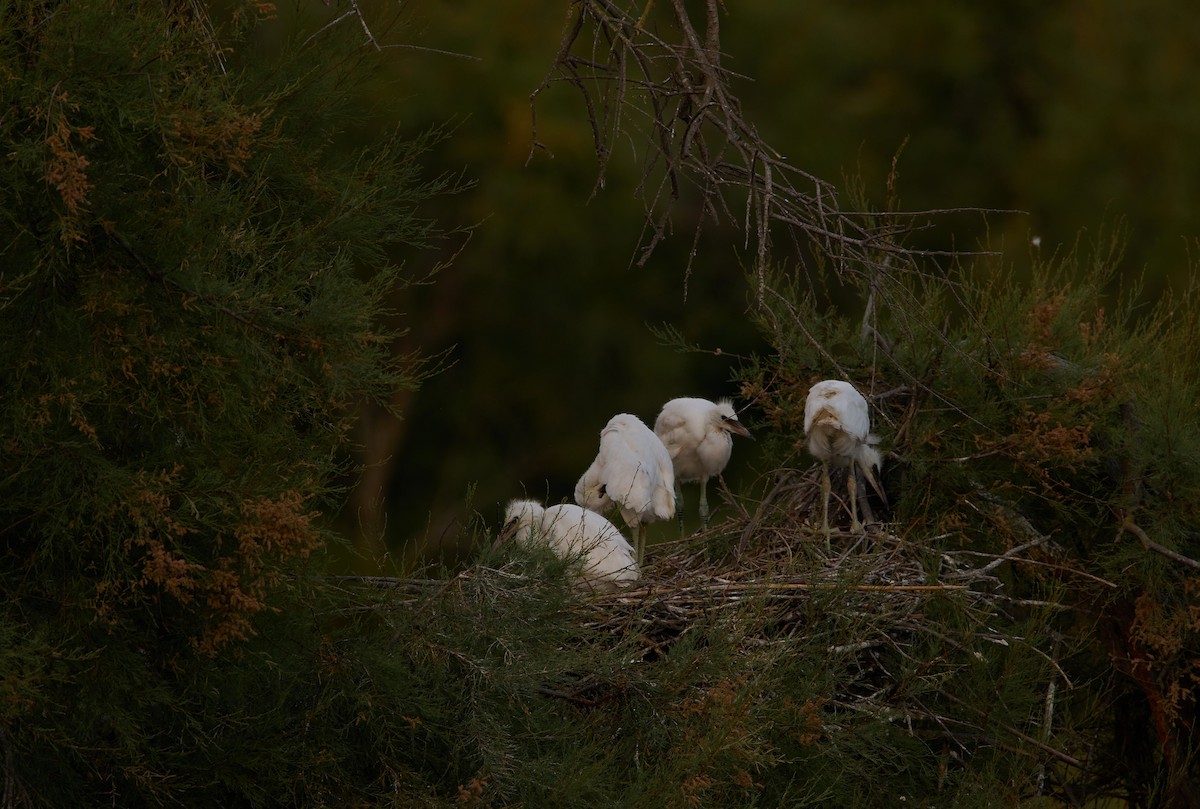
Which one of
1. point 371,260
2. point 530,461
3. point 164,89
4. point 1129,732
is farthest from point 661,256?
point 164,89

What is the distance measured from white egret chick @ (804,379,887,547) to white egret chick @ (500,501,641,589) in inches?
28.6

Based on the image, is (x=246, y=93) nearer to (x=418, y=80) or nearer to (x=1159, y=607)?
(x=1159, y=607)

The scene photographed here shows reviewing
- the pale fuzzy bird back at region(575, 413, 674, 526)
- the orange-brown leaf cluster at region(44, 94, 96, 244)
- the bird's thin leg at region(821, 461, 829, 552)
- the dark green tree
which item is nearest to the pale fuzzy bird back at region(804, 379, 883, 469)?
the bird's thin leg at region(821, 461, 829, 552)

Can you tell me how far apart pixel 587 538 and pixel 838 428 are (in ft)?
3.01

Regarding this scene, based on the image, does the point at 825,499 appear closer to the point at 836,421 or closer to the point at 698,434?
the point at 836,421

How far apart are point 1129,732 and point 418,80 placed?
1189 centimetres

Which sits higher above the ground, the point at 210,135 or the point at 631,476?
the point at 210,135

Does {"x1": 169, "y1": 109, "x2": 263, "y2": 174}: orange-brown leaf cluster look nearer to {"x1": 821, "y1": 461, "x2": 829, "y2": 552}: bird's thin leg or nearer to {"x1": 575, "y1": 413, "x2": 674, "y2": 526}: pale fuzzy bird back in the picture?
{"x1": 575, "y1": 413, "x2": 674, "y2": 526}: pale fuzzy bird back

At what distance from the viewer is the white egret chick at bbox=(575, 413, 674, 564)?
6.31 meters

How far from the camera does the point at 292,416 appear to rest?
4.76 m

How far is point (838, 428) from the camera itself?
581 cm

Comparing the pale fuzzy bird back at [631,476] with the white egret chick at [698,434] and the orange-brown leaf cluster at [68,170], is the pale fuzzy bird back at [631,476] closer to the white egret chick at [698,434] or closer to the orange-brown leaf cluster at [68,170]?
the white egret chick at [698,434]

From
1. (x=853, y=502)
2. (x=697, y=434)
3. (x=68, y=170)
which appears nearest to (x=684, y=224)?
(x=697, y=434)

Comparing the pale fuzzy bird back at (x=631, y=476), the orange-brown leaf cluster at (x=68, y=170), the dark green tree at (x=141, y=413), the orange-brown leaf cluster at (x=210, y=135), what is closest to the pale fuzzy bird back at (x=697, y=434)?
the pale fuzzy bird back at (x=631, y=476)
